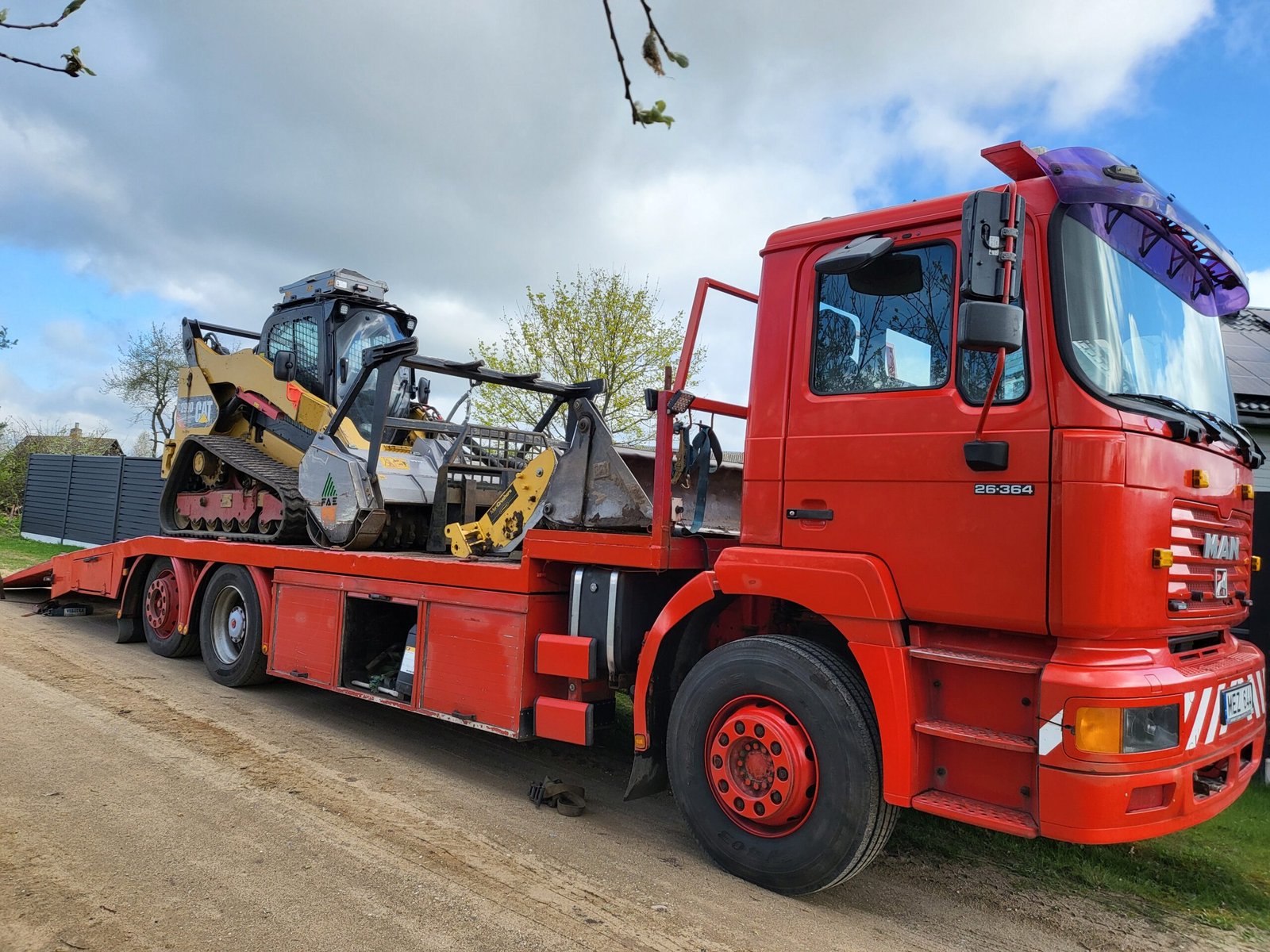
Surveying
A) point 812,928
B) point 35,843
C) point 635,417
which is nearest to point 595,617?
point 812,928

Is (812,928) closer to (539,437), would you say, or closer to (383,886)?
(383,886)

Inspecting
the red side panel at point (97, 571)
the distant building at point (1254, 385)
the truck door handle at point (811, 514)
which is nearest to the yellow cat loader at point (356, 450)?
the red side panel at point (97, 571)

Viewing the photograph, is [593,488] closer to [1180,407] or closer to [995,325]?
[995,325]

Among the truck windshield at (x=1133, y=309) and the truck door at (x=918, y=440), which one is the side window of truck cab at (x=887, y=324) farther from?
the truck windshield at (x=1133, y=309)

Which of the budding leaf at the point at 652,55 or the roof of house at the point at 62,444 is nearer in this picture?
the budding leaf at the point at 652,55

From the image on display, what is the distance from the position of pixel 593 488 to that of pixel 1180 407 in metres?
2.92

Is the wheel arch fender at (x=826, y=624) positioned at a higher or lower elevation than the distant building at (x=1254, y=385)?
lower

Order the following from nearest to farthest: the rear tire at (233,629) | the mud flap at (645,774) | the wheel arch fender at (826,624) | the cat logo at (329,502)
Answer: the wheel arch fender at (826,624) → the mud flap at (645,774) → the cat logo at (329,502) → the rear tire at (233,629)

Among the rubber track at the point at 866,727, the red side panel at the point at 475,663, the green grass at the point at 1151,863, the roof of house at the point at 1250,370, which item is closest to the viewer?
the rubber track at the point at 866,727

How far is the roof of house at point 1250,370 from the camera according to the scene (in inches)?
395

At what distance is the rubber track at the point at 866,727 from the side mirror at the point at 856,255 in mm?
1619

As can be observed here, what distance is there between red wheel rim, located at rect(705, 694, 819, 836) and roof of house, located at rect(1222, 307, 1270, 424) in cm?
733

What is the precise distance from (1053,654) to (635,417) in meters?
12.8

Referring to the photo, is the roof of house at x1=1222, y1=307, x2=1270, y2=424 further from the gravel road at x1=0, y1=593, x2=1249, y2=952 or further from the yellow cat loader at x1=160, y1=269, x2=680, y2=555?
the gravel road at x1=0, y1=593, x2=1249, y2=952
